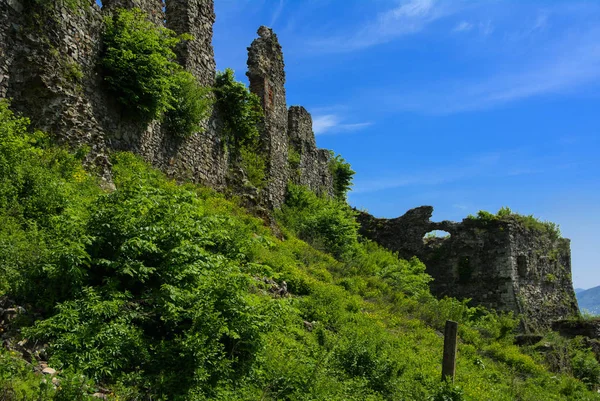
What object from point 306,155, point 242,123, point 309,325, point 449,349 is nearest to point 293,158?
point 306,155

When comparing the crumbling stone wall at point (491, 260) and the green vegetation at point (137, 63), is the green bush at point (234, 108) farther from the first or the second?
the crumbling stone wall at point (491, 260)

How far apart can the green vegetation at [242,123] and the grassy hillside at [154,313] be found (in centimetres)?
614

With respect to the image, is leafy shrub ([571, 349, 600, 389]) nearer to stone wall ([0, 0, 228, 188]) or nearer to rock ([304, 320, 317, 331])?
rock ([304, 320, 317, 331])

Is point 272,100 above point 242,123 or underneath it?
above

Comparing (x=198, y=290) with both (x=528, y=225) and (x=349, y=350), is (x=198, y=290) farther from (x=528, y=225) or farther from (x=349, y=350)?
(x=528, y=225)

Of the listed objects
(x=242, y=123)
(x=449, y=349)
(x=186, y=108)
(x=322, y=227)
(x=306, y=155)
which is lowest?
(x=449, y=349)

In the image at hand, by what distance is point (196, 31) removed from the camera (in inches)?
572

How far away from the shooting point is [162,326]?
5.65 meters

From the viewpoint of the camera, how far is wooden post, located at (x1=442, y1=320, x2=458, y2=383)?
7.74m

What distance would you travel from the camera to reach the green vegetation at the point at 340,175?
26.1 m

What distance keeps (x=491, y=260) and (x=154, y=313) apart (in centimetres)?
1876

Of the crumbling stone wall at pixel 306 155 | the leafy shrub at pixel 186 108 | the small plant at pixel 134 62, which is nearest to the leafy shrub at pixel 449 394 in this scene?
the small plant at pixel 134 62

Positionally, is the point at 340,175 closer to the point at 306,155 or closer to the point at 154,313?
the point at 306,155

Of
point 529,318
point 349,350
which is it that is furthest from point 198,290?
point 529,318
